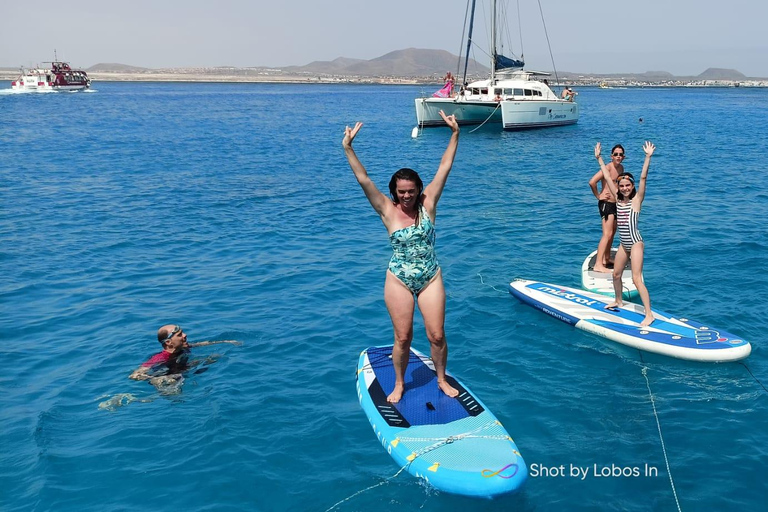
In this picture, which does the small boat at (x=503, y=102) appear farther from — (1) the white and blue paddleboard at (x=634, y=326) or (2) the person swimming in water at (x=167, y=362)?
(2) the person swimming in water at (x=167, y=362)

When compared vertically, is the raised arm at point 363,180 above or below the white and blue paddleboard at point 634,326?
above

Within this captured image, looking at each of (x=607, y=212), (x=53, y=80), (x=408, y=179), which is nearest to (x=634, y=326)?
(x=607, y=212)

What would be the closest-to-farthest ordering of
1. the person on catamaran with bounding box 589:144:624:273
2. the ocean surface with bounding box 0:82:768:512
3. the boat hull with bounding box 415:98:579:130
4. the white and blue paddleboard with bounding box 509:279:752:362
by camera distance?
the ocean surface with bounding box 0:82:768:512 < the white and blue paddleboard with bounding box 509:279:752:362 < the person on catamaran with bounding box 589:144:624:273 < the boat hull with bounding box 415:98:579:130

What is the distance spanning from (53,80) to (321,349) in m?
105

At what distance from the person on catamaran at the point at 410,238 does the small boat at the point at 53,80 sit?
10661 centimetres

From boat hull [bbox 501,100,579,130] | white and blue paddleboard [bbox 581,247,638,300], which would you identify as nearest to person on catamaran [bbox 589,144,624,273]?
white and blue paddleboard [bbox 581,247,638,300]

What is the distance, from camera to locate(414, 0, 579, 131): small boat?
41406mm

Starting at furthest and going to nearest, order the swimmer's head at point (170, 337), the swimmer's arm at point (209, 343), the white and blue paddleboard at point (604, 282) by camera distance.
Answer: the white and blue paddleboard at point (604, 282) → the swimmer's arm at point (209, 343) → the swimmer's head at point (170, 337)

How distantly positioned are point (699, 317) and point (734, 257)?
390 centimetres

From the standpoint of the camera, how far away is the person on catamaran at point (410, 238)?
5.76 metres

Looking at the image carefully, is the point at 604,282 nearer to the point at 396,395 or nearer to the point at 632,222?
the point at 632,222

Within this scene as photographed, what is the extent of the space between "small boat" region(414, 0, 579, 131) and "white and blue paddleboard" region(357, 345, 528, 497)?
36.2 m

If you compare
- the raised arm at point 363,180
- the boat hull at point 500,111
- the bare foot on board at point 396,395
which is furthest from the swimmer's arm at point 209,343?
the boat hull at point 500,111

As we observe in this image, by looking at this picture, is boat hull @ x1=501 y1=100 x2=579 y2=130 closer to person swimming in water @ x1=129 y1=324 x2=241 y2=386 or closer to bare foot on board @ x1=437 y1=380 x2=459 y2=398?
person swimming in water @ x1=129 y1=324 x2=241 y2=386
